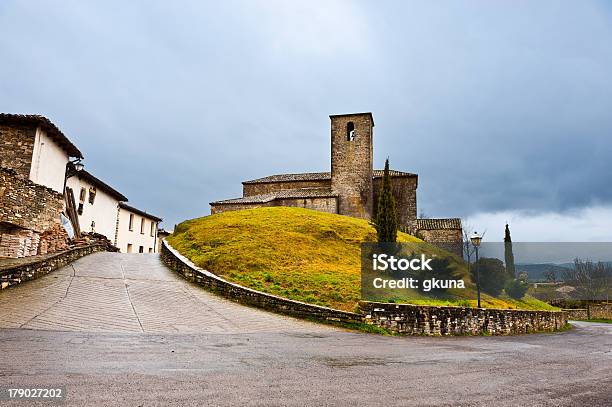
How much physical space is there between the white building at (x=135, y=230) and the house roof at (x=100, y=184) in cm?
120

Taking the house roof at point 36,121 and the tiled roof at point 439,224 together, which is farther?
the tiled roof at point 439,224

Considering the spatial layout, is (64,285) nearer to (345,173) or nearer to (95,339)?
(95,339)

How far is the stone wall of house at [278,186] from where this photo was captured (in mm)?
48203

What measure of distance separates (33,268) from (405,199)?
121ft

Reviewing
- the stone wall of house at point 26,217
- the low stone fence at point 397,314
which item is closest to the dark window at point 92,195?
the stone wall of house at point 26,217

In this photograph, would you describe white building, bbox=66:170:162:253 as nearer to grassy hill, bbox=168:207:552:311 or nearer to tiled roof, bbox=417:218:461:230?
grassy hill, bbox=168:207:552:311

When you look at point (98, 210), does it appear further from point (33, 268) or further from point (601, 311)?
point (601, 311)

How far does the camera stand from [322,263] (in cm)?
2092

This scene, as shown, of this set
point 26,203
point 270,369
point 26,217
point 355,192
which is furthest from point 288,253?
point 355,192

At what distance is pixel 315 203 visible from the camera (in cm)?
4341

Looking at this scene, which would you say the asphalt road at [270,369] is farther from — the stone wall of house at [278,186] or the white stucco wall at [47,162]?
the stone wall of house at [278,186]

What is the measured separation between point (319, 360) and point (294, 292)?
26.7 feet

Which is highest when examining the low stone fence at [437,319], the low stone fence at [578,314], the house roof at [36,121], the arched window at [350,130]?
the arched window at [350,130]

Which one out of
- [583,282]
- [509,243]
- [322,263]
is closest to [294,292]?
[322,263]
